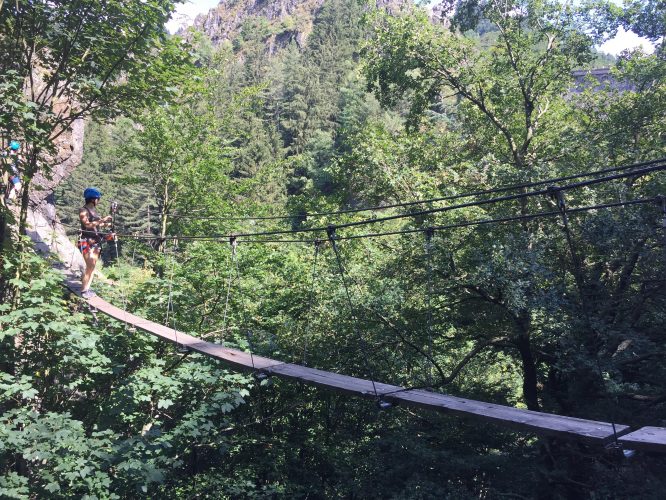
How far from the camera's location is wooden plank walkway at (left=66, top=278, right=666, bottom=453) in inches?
78.1

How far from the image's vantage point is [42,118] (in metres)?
5.10

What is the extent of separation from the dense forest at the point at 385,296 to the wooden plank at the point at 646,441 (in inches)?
64.7

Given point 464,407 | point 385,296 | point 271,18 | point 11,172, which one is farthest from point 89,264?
point 271,18

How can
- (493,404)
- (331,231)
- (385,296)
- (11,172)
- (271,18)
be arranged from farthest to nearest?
(271,18) < (385,296) < (11,172) < (331,231) < (493,404)

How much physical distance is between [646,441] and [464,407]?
0.90 m

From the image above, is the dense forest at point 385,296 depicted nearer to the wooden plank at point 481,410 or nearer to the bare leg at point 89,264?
the bare leg at point 89,264

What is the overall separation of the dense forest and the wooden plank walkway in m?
0.37

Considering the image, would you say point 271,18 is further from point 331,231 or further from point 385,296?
point 331,231

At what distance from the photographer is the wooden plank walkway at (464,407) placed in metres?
1.98

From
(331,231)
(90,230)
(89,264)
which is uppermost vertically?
(90,230)

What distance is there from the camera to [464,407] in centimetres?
259

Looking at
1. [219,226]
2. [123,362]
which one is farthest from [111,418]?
[219,226]

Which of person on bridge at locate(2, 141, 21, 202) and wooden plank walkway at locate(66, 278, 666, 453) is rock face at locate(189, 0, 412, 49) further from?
wooden plank walkway at locate(66, 278, 666, 453)

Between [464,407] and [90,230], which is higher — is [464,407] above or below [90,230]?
below
